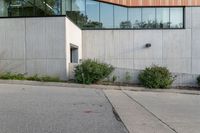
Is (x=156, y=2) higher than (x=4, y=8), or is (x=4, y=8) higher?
(x=156, y=2)

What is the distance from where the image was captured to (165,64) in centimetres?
3169

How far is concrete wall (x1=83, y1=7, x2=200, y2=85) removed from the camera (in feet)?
104

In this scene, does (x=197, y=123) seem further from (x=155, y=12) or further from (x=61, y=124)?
(x=155, y=12)

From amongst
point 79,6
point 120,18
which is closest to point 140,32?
point 120,18

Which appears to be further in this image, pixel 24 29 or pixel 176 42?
pixel 176 42

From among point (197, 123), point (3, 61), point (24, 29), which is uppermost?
point (24, 29)

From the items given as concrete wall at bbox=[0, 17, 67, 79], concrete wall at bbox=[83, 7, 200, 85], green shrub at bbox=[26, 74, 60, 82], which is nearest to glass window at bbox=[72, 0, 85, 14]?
concrete wall at bbox=[83, 7, 200, 85]

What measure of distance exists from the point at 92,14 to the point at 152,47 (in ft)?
16.8

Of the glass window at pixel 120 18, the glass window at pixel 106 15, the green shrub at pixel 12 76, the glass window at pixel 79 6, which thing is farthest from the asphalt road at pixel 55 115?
the glass window at pixel 120 18

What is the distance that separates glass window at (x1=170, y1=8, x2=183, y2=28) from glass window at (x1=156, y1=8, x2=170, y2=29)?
31cm

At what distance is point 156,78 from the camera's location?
982 inches

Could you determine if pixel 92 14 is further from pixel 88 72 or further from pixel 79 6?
pixel 88 72

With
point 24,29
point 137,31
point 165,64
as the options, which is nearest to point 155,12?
point 137,31

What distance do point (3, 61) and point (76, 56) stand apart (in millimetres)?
6347
